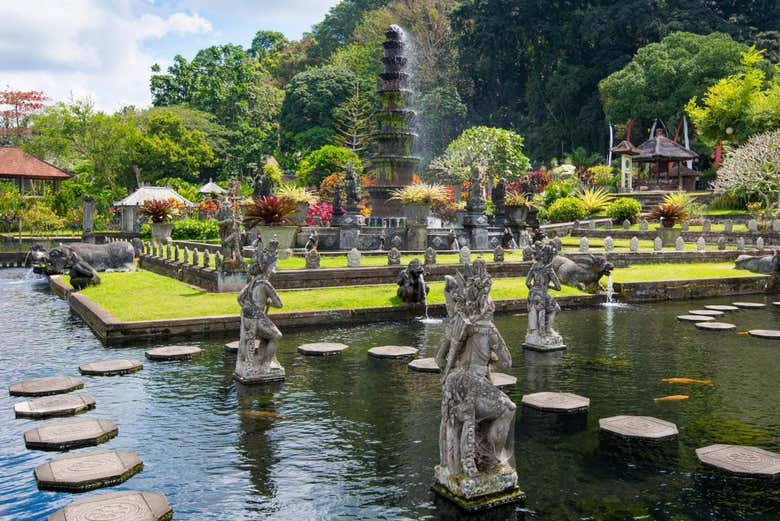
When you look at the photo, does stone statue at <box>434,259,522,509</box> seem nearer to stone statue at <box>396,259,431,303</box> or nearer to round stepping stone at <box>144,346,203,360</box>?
round stepping stone at <box>144,346,203,360</box>

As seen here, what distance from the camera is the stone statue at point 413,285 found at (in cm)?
1700

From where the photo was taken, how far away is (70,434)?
7.91 meters

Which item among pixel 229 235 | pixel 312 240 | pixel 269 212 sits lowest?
pixel 312 240

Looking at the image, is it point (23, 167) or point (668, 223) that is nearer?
point (668, 223)

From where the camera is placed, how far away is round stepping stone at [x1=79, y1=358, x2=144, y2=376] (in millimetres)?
11000

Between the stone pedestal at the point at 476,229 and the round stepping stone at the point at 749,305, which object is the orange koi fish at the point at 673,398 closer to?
the round stepping stone at the point at 749,305

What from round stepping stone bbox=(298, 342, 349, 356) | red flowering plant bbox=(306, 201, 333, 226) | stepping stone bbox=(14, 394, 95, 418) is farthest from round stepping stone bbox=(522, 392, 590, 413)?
red flowering plant bbox=(306, 201, 333, 226)

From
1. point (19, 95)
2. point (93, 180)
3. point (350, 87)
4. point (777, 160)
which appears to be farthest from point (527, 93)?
point (19, 95)

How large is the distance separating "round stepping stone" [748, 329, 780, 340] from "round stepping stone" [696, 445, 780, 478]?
787 centimetres

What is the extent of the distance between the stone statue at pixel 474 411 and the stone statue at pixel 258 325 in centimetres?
451

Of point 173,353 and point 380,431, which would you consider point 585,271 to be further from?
point 380,431

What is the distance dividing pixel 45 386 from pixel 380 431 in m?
5.50

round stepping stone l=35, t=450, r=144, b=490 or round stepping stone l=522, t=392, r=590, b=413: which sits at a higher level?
round stepping stone l=522, t=392, r=590, b=413

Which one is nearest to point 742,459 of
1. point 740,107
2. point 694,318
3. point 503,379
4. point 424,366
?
point 503,379
